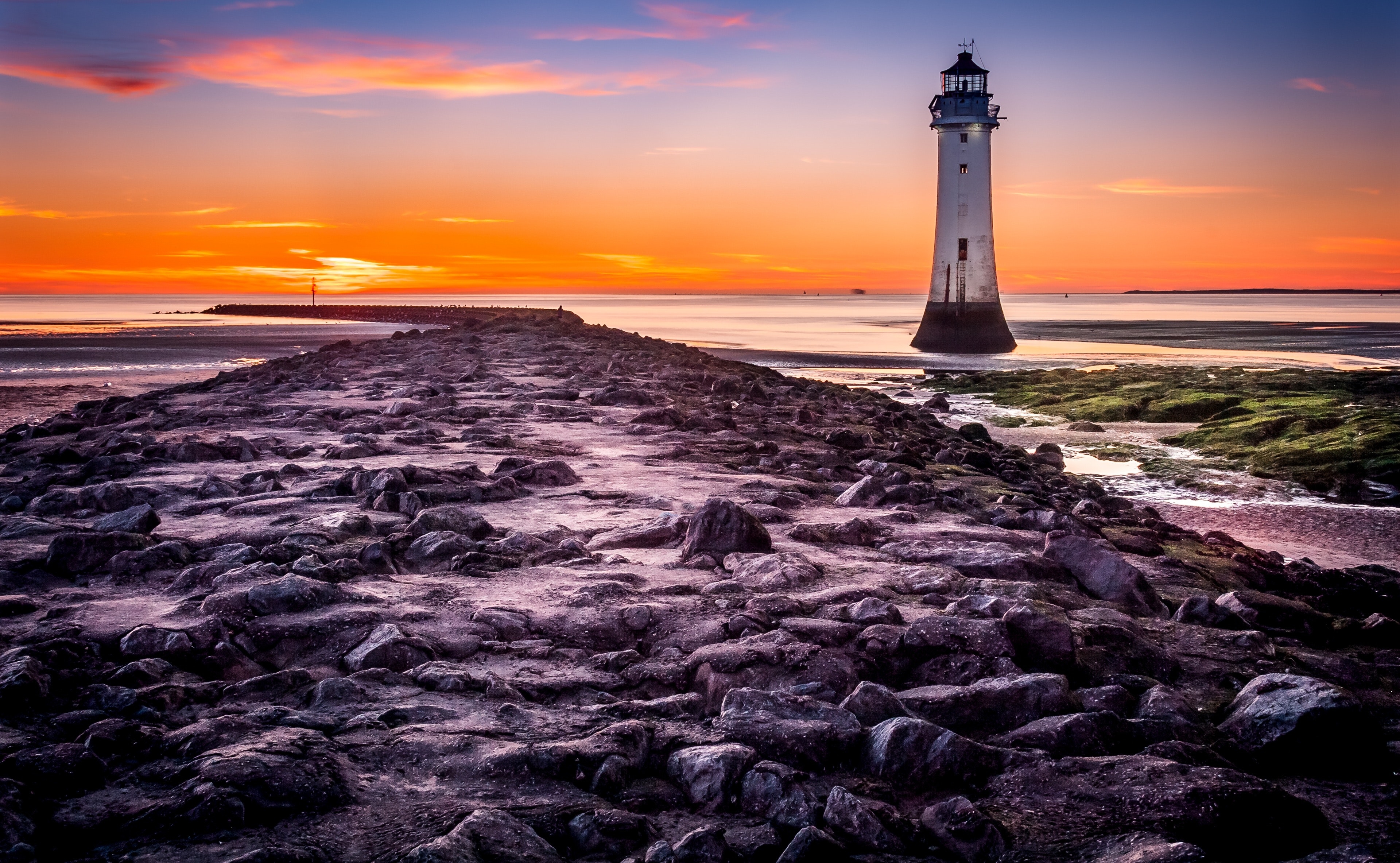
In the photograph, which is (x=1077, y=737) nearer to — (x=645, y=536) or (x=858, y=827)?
(x=858, y=827)

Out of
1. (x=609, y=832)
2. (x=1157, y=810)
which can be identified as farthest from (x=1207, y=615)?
(x=609, y=832)

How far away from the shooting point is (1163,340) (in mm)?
65062

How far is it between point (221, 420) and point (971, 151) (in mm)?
35821

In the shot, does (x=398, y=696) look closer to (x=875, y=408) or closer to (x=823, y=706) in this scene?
(x=823, y=706)

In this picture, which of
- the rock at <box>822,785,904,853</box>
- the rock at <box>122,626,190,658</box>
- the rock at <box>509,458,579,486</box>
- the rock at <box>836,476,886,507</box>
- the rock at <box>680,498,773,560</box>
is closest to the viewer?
the rock at <box>822,785,904,853</box>

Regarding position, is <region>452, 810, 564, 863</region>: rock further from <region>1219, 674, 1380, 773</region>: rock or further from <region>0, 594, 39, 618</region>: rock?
<region>0, 594, 39, 618</region>: rock

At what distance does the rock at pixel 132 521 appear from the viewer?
20.4 ft

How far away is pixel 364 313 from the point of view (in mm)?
85812

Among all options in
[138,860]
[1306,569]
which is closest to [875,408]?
[1306,569]

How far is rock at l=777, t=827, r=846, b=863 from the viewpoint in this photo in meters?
3.02

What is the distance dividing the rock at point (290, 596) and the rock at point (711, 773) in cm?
231

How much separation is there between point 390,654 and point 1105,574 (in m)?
3.99

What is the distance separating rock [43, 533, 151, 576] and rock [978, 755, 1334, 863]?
15.7 feet

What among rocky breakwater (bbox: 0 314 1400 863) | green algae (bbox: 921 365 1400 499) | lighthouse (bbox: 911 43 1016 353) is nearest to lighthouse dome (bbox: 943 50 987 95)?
lighthouse (bbox: 911 43 1016 353)
